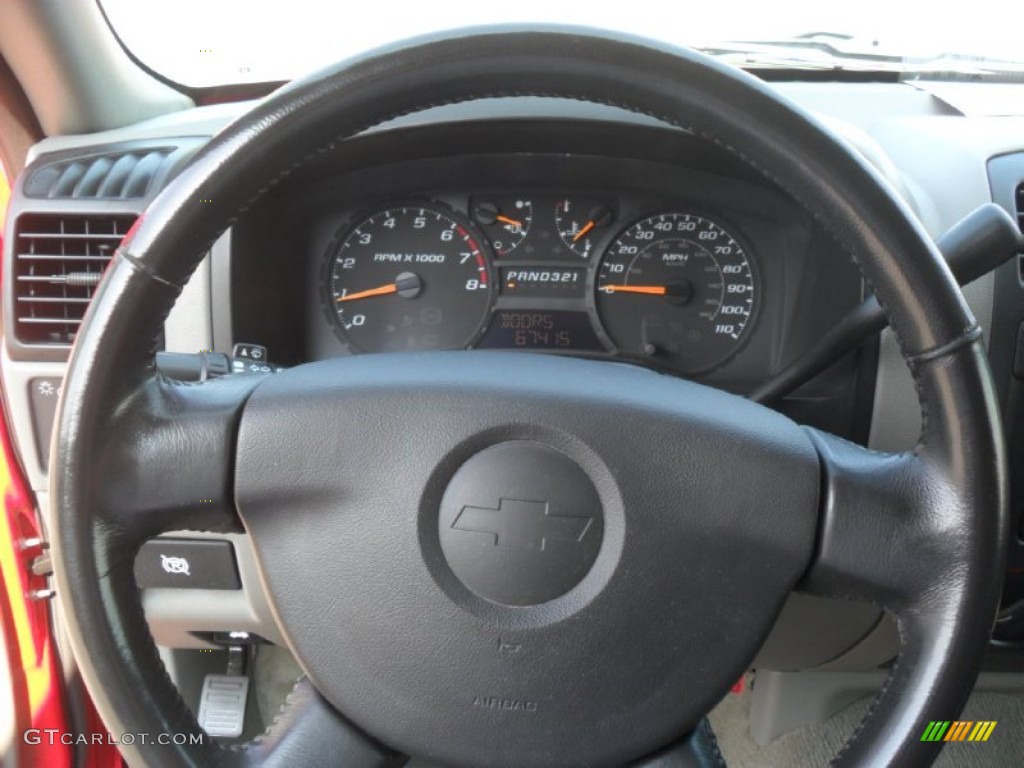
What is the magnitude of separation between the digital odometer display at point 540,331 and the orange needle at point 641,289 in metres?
0.06

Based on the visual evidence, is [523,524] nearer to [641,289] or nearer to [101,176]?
[641,289]

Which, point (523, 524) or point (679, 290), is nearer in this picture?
point (523, 524)

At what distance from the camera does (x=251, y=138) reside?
813 mm

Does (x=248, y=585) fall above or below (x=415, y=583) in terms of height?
below

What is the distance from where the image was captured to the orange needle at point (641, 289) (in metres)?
1.73

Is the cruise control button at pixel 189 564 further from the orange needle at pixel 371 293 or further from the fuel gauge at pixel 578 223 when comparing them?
the fuel gauge at pixel 578 223

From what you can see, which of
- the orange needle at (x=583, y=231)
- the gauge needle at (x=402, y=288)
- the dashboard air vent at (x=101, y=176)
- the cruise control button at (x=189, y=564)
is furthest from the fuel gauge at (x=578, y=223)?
the cruise control button at (x=189, y=564)

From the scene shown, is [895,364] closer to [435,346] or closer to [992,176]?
[992,176]

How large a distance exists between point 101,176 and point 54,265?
15 cm

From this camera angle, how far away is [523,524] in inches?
34.5

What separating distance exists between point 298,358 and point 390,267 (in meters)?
0.22

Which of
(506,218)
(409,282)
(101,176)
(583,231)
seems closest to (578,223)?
(583,231)

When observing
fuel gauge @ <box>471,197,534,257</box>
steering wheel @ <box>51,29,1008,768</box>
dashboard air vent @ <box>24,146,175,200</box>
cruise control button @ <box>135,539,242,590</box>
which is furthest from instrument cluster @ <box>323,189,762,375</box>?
steering wheel @ <box>51,29,1008,768</box>

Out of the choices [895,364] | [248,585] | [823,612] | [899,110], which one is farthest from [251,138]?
[899,110]
